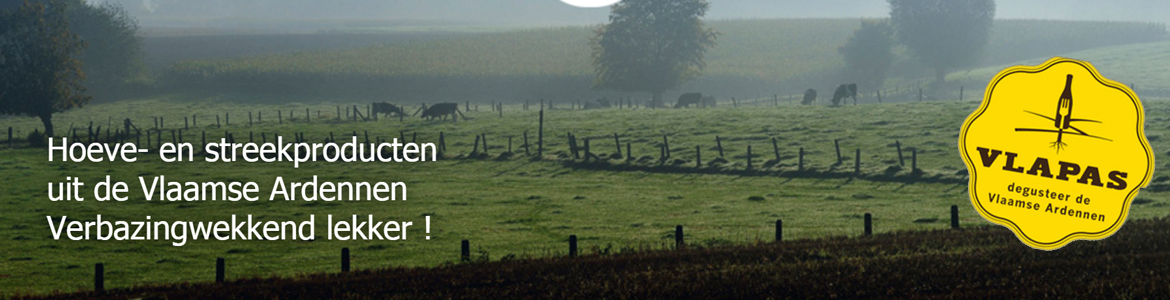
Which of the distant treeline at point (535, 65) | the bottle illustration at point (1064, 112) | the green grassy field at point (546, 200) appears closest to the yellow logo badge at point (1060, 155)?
the bottle illustration at point (1064, 112)

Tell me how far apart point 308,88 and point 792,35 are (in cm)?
7321

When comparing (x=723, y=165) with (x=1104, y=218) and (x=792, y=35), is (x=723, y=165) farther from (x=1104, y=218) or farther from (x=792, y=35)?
(x=792, y=35)

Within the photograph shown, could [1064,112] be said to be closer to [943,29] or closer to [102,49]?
[943,29]

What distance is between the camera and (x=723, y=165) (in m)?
54.2

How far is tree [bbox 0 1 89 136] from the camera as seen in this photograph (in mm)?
83500

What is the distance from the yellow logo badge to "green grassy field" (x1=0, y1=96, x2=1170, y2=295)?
11290mm

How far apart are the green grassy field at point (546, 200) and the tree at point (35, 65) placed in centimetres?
1368

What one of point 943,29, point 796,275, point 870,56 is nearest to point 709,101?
point 870,56

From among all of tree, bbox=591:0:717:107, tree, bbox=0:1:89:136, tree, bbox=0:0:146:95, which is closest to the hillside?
tree, bbox=0:1:89:136

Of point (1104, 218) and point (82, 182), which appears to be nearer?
point (1104, 218)

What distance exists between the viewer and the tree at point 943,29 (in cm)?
12338

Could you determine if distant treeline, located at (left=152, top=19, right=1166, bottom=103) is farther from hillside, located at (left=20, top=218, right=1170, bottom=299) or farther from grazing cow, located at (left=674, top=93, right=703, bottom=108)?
hillside, located at (left=20, top=218, right=1170, bottom=299)

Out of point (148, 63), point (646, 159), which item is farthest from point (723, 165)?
point (148, 63)

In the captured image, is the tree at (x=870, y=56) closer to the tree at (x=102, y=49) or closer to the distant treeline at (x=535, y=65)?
the distant treeline at (x=535, y=65)
